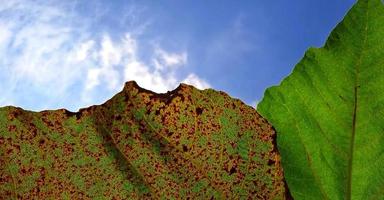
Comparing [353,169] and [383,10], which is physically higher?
[383,10]

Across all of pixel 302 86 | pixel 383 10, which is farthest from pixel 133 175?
pixel 383 10

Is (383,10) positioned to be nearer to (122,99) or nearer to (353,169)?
(353,169)

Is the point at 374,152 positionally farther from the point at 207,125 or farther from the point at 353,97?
the point at 207,125
